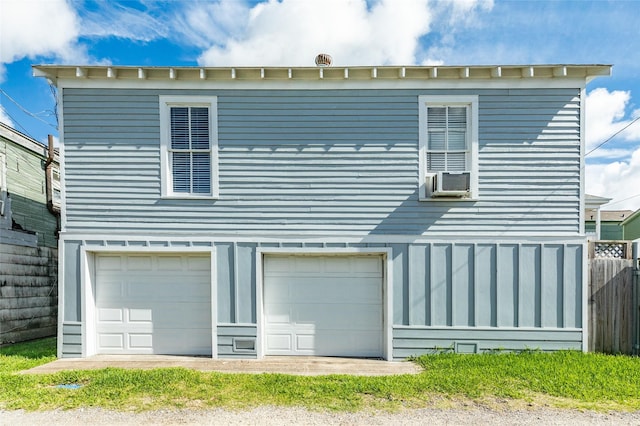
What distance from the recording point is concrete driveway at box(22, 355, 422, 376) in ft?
17.0

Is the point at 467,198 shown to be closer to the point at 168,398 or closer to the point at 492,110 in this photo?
the point at 492,110

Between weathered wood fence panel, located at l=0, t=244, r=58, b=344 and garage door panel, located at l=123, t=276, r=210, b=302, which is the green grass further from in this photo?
weathered wood fence panel, located at l=0, t=244, r=58, b=344

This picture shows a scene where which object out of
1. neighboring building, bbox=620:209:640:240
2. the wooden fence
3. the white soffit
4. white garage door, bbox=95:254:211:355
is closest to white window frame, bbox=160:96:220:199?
the white soffit

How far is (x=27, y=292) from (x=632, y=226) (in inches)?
968

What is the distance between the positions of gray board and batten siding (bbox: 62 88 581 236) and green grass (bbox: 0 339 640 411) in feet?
7.41

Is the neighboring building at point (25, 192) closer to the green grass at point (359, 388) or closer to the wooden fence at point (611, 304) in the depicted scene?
the green grass at point (359, 388)

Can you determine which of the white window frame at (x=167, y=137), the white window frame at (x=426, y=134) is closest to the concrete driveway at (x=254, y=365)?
the white window frame at (x=167, y=137)

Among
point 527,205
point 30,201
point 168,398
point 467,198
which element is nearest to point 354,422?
point 168,398

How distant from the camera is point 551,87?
580cm

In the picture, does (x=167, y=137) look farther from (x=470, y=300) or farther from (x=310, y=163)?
(x=470, y=300)

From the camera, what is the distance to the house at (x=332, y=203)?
5.77 metres

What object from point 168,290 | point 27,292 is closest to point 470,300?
point 168,290

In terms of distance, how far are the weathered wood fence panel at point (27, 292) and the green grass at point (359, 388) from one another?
214 centimetres

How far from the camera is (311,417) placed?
377 cm
